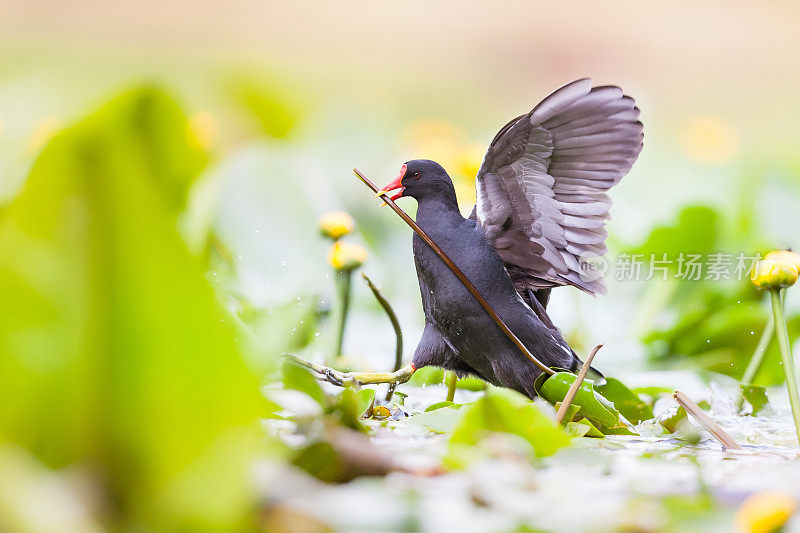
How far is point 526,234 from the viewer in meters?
0.55

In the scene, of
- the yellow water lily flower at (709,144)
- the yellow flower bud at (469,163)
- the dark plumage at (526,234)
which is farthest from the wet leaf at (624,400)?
the yellow water lily flower at (709,144)

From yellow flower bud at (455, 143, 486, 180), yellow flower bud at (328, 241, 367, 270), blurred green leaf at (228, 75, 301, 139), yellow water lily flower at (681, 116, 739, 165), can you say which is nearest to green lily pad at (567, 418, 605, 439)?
yellow flower bud at (328, 241, 367, 270)

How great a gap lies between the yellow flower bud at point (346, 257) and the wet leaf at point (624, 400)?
183 mm

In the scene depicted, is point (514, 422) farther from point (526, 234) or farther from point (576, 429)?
point (526, 234)

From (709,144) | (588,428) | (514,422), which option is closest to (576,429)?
(588,428)

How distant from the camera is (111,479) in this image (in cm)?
18

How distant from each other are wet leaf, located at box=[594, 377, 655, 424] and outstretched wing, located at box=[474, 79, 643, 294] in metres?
0.06

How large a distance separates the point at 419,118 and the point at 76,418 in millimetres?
1723

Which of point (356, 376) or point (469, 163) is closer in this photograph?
point (356, 376)

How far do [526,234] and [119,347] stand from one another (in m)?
0.40

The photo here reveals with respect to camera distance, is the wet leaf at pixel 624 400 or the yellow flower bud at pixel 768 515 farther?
the wet leaf at pixel 624 400

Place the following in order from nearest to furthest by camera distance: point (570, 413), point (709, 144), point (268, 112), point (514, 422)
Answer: point (514, 422) → point (570, 413) → point (268, 112) → point (709, 144)

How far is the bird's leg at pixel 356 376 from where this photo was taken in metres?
0.51

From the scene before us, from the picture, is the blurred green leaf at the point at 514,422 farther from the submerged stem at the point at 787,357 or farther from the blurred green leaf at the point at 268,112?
the blurred green leaf at the point at 268,112
